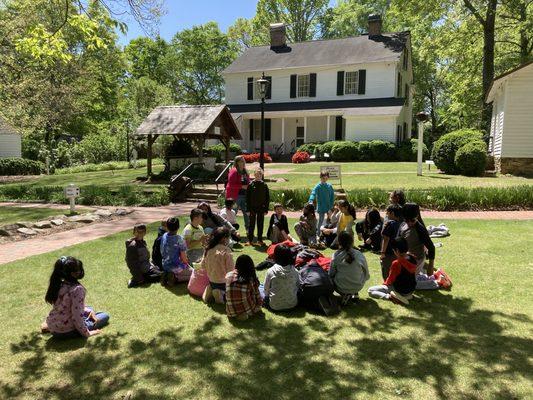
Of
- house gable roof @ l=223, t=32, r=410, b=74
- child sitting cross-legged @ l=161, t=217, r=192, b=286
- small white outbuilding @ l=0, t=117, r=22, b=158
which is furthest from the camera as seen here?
house gable roof @ l=223, t=32, r=410, b=74

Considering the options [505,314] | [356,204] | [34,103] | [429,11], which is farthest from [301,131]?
[505,314]

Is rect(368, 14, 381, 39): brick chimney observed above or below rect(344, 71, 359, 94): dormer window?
above

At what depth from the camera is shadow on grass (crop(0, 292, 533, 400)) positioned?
379cm

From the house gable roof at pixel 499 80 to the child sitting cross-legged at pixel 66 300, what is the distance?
2018 centimetres

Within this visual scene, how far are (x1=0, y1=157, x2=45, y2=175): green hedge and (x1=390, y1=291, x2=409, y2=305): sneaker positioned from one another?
30.8m

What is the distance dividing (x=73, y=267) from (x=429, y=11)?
28.8 metres

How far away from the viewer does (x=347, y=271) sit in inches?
224

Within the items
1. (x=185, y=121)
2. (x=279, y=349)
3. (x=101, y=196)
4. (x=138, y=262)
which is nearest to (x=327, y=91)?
(x=185, y=121)

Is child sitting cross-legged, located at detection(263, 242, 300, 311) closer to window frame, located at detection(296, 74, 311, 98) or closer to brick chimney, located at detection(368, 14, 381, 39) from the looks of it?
window frame, located at detection(296, 74, 311, 98)

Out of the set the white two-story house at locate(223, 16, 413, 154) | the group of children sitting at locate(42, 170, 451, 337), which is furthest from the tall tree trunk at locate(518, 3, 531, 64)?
the group of children sitting at locate(42, 170, 451, 337)

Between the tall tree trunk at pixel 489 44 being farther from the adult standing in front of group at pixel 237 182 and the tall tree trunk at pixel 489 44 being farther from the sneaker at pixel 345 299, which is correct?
the sneaker at pixel 345 299

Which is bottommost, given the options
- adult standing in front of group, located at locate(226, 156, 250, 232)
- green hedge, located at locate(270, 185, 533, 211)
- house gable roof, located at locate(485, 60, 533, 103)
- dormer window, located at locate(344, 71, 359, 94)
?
green hedge, located at locate(270, 185, 533, 211)

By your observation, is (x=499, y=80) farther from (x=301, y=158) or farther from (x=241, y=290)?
(x=241, y=290)

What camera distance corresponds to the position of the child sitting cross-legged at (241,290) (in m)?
5.25
